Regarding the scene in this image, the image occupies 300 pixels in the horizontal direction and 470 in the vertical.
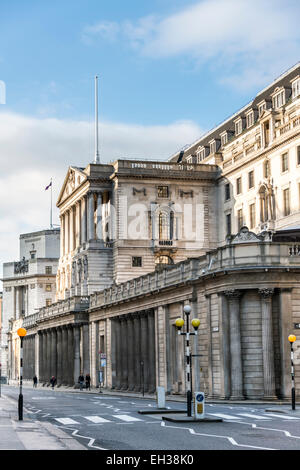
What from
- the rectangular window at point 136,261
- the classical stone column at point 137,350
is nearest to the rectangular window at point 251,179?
the rectangular window at point 136,261

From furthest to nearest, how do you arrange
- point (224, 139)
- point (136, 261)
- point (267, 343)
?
point (224, 139) → point (136, 261) → point (267, 343)

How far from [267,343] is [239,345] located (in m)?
1.82

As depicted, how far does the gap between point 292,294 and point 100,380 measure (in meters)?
36.5

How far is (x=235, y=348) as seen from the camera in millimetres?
54281

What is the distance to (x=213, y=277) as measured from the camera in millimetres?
56969

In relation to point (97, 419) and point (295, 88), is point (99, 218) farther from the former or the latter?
point (97, 419)

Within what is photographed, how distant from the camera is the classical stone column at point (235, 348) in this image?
5412 centimetres

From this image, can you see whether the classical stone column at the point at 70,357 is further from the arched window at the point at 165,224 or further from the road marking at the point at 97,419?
the road marking at the point at 97,419

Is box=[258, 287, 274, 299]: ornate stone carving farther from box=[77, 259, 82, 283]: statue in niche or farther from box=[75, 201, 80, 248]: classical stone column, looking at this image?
box=[75, 201, 80, 248]: classical stone column

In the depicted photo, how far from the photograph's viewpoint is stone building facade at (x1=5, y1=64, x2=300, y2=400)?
54156mm

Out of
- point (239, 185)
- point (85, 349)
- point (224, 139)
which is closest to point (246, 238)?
point (85, 349)

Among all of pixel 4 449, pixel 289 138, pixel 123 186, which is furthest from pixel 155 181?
pixel 4 449

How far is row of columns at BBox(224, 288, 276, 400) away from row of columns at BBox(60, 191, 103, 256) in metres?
58.3
